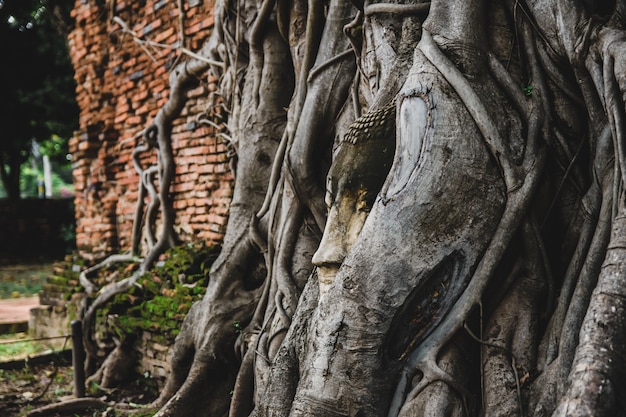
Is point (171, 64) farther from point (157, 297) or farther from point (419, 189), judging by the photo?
point (419, 189)

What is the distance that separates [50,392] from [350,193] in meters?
3.52

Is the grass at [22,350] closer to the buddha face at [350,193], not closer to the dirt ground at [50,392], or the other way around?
the dirt ground at [50,392]

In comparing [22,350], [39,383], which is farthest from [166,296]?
[22,350]

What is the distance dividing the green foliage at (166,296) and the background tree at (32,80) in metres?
9.24

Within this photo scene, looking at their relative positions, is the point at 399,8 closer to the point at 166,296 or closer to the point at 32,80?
the point at 166,296

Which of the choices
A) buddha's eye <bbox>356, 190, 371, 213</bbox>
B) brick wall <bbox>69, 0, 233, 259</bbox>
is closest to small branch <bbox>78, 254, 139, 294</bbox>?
brick wall <bbox>69, 0, 233, 259</bbox>

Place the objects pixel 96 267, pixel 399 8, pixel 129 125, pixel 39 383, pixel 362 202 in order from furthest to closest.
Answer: pixel 129 125
pixel 96 267
pixel 39 383
pixel 399 8
pixel 362 202

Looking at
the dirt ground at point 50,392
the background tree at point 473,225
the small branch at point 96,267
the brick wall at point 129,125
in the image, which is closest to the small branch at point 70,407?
the dirt ground at point 50,392

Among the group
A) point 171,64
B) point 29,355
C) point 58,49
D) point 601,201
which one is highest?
point 58,49

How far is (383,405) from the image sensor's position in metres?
2.49

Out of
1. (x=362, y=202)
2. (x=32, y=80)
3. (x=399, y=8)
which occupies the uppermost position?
(x=32, y=80)

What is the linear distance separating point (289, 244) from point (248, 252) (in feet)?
2.20

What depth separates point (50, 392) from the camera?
17.2 ft

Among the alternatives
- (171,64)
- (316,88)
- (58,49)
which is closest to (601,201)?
(316,88)
